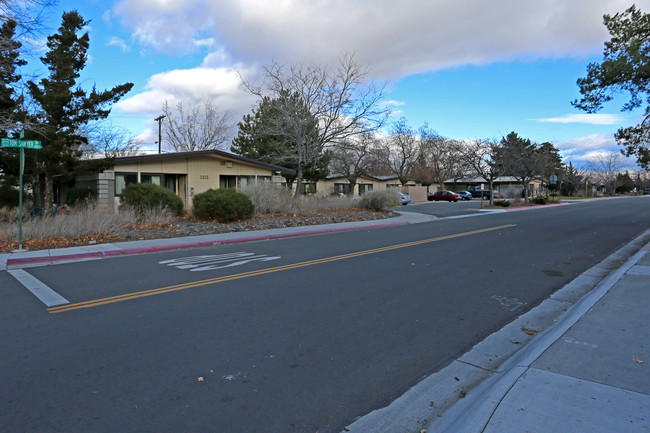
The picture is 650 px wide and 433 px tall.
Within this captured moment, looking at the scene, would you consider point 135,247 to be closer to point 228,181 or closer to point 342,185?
point 228,181

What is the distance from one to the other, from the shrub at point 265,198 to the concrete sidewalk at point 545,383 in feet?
52.9

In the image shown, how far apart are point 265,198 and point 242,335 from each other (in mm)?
15895

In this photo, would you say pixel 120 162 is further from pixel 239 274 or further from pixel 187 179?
pixel 239 274

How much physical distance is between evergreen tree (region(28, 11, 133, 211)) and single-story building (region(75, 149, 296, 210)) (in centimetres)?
299

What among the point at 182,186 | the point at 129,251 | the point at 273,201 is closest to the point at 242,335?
the point at 129,251

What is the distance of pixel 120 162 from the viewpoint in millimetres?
22156

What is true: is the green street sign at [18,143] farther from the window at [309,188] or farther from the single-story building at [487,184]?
the single-story building at [487,184]

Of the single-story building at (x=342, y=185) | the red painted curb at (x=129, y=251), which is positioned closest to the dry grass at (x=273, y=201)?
the red painted curb at (x=129, y=251)

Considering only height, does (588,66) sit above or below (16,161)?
above

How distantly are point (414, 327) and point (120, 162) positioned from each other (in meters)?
21.4

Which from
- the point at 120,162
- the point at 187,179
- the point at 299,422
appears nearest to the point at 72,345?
the point at 299,422

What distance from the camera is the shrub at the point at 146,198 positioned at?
57.2 ft

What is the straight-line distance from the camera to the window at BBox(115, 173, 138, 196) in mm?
22719

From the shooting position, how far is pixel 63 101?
17219 millimetres
